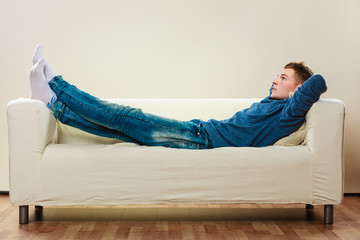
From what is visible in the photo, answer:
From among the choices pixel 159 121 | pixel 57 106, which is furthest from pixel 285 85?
pixel 57 106

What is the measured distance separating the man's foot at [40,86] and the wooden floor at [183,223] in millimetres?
647

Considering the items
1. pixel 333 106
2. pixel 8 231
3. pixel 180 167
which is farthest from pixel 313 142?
pixel 8 231

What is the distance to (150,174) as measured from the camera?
7.98 ft

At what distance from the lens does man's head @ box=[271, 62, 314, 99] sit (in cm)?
278

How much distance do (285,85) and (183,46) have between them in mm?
1060

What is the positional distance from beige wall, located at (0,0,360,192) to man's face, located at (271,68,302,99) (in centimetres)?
82

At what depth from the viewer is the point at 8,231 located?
2.33 metres

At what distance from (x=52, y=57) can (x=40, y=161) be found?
1346 mm

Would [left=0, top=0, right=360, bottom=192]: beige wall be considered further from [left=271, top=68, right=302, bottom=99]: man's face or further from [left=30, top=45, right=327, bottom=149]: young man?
[left=30, top=45, right=327, bottom=149]: young man

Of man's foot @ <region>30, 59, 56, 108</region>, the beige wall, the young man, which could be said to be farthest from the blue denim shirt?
the beige wall

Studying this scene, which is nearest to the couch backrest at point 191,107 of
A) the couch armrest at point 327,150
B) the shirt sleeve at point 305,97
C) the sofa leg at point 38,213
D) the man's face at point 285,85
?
the man's face at point 285,85

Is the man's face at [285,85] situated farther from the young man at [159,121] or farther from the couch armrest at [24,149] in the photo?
the couch armrest at [24,149]

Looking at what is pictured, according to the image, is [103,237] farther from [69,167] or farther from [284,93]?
[284,93]

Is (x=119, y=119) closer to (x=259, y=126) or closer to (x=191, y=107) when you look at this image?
(x=191, y=107)
